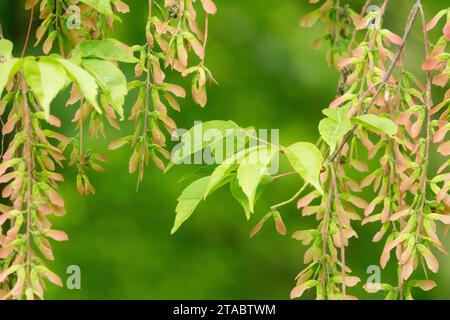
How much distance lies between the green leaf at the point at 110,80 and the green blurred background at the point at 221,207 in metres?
2.50

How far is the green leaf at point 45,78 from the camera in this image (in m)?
1.49

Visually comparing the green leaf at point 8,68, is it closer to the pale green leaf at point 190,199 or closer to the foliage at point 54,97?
the foliage at point 54,97

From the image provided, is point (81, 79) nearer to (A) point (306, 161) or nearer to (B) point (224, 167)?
(B) point (224, 167)

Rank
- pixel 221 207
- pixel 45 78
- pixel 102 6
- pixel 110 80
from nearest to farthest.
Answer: pixel 45 78
pixel 110 80
pixel 102 6
pixel 221 207

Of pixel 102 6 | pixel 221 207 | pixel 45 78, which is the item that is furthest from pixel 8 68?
pixel 221 207

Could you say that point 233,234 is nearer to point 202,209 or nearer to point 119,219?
point 202,209

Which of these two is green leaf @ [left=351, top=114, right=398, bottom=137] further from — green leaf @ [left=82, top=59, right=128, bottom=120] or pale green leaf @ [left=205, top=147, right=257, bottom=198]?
green leaf @ [left=82, top=59, right=128, bottom=120]

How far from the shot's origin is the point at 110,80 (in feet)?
5.72

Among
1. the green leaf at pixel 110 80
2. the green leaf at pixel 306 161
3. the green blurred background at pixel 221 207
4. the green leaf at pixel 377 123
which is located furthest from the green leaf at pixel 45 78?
the green blurred background at pixel 221 207

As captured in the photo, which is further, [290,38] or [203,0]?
[290,38]

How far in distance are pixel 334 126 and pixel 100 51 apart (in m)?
0.49

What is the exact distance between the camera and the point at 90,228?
171 inches
